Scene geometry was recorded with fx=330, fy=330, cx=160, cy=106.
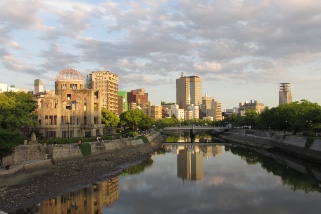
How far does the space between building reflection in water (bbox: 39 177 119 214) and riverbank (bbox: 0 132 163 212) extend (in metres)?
1.22

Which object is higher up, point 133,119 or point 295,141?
point 133,119

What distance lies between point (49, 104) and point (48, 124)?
14.7 ft

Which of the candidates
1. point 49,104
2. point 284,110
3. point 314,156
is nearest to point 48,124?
point 49,104

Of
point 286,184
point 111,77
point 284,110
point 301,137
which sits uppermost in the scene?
point 111,77

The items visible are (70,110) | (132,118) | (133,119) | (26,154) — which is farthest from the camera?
(132,118)

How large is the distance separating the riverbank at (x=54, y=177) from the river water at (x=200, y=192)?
1351mm

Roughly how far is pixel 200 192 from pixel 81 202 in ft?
48.4

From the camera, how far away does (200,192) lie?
4131cm

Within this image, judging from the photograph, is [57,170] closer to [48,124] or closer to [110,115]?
[48,124]

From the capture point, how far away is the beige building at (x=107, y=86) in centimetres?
16325

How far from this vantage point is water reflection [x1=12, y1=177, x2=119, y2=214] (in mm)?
32441

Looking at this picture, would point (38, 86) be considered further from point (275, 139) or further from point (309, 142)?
point (309, 142)

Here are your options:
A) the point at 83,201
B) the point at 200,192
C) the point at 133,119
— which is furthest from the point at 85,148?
the point at 133,119

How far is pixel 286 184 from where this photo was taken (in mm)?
46406
